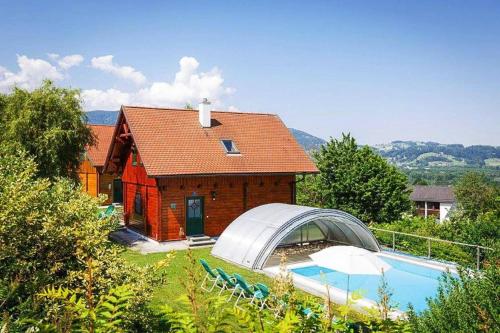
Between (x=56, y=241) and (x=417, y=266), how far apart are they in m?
15.8

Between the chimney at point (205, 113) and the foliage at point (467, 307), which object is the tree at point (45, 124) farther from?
the foliage at point (467, 307)

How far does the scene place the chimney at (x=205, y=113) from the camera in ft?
84.1

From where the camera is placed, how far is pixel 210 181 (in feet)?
76.7

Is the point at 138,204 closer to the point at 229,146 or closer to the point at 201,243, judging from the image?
the point at 201,243

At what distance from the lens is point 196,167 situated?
2286 cm

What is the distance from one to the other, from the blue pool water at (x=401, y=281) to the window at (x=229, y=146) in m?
9.03

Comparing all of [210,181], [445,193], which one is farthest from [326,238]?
[445,193]

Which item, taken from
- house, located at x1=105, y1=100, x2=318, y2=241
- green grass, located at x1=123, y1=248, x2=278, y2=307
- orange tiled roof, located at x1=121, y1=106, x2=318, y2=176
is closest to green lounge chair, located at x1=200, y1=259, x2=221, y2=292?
green grass, located at x1=123, y1=248, x2=278, y2=307

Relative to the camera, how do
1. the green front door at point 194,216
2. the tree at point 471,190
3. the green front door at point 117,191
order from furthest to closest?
the tree at point 471,190 → the green front door at point 117,191 → the green front door at point 194,216

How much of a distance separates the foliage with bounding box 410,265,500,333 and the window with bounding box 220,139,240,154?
19214mm

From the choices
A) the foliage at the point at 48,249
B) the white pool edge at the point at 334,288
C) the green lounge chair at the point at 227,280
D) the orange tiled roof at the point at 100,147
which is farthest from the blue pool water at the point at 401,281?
the orange tiled roof at the point at 100,147

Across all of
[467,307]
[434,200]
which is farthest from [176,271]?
[434,200]

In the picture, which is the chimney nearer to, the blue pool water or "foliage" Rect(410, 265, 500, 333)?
the blue pool water

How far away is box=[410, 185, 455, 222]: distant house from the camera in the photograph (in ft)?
286
